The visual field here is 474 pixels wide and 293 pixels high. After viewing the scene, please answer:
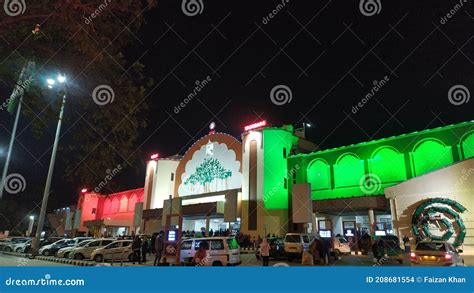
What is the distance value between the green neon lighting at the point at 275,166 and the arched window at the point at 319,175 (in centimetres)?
238

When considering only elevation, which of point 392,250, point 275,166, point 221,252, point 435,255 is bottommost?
point 221,252

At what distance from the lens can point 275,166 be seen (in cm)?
3353

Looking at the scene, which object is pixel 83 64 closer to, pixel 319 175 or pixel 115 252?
pixel 115 252

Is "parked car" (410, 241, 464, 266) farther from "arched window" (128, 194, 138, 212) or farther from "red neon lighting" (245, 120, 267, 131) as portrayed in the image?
"arched window" (128, 194, 138, 212)

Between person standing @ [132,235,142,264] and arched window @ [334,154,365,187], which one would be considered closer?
person standing @ [132,235,142,264]

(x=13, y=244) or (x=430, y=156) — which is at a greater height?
(x=430, y=156)

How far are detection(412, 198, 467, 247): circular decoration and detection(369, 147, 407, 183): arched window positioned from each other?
6.11 m

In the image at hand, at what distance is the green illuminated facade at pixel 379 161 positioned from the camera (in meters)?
25.1

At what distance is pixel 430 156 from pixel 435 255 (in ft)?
54.4

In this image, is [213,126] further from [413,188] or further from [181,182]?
[413,188]

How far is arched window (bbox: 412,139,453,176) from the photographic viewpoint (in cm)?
2548

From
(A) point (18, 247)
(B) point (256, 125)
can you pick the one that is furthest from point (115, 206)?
(B) point (256, 125)

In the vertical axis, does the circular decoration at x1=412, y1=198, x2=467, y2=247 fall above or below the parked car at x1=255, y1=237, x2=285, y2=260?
above

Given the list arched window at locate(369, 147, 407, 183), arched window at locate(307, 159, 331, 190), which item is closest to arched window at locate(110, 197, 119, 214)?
arched window at locate(307, 159, 331, 190)
